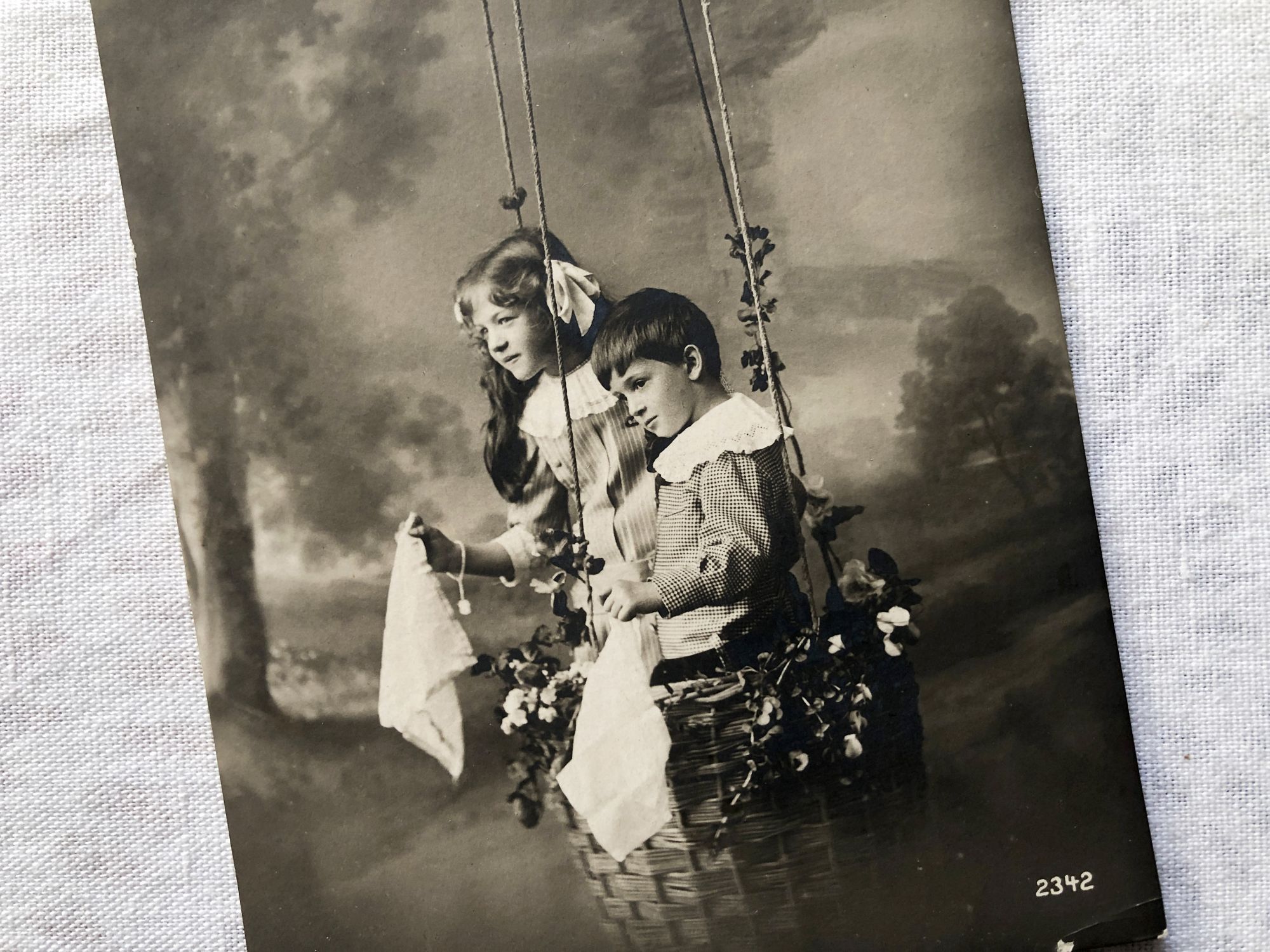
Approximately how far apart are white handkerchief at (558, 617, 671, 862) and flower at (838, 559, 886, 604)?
14 cm

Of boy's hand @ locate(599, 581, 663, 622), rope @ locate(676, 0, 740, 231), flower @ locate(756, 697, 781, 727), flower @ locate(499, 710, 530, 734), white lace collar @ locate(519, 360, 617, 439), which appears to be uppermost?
rope @ locate(676, 0, 740, 231)

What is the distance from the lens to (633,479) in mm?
583

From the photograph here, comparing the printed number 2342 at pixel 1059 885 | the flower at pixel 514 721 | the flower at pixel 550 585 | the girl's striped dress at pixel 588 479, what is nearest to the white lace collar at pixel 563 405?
the girl's striped dress at pixel 588 479

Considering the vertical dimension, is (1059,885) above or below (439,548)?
below

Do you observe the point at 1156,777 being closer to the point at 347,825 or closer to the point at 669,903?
the point at 669,903

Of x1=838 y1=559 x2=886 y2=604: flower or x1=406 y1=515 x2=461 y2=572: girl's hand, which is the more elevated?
x1=406 y1=515 x2=461 y2=572: girl's hand

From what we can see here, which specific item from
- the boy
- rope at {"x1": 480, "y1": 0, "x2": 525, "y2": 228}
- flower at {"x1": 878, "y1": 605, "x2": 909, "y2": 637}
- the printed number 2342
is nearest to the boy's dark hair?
the boy

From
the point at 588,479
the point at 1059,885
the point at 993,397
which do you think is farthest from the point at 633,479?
the point at 1059,885

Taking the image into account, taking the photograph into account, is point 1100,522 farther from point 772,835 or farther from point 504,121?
point 504,121

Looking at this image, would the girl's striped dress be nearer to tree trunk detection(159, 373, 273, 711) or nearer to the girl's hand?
the girl's hand

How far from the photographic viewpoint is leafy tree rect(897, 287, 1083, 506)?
1.93 ft

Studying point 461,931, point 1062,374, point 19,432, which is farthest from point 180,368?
point 1062,374

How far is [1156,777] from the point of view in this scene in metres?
0.60

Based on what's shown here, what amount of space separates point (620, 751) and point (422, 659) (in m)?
0.16
